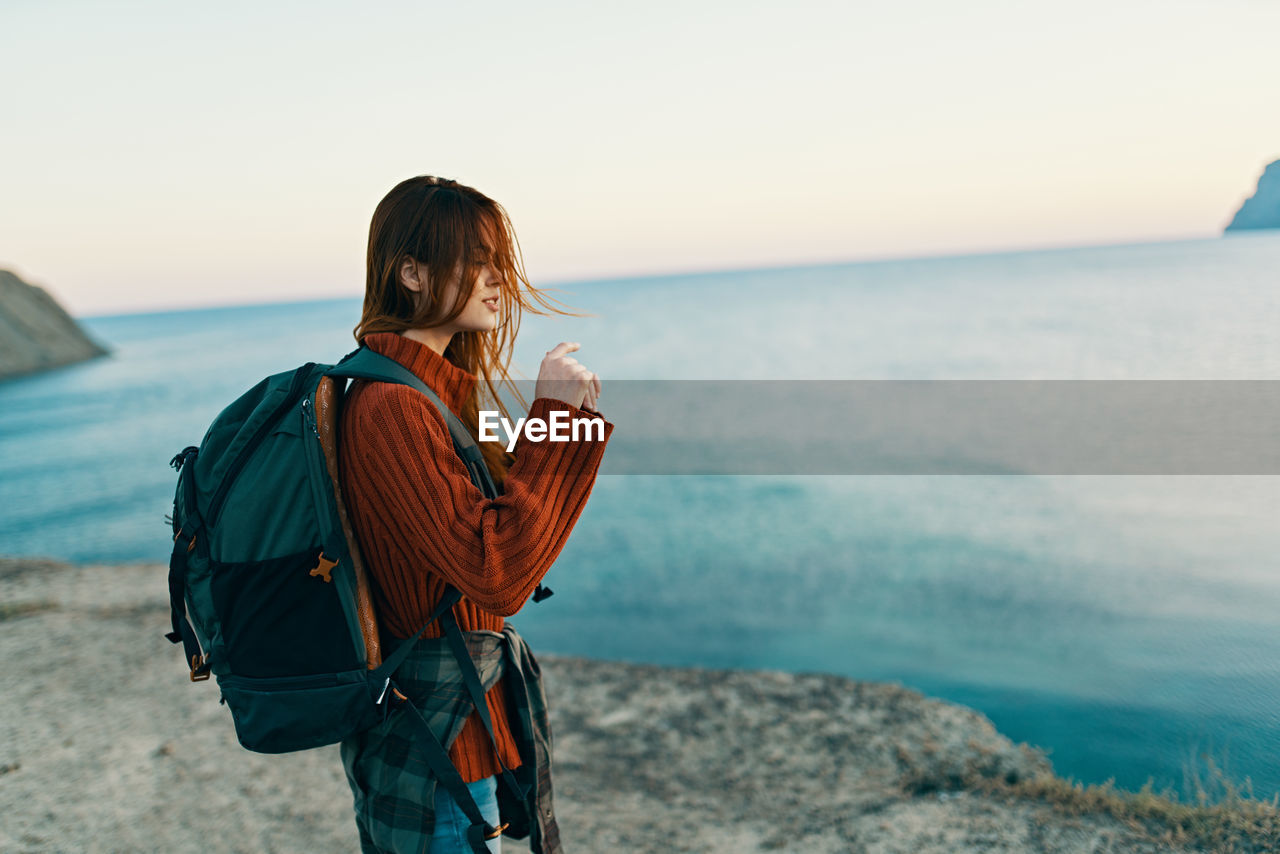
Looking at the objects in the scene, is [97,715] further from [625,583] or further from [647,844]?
[625,583]

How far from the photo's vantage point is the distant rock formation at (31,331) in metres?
44.2

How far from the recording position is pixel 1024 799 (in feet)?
13.8

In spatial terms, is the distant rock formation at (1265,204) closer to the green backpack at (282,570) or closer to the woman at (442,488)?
the woman at (442,488)

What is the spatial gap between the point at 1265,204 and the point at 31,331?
178772mm

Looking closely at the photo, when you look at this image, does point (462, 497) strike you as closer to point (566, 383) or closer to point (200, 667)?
point (566, 383)

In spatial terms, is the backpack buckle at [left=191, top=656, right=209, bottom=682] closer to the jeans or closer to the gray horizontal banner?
the jeans

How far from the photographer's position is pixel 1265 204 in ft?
455

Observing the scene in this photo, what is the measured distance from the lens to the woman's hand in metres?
1.53

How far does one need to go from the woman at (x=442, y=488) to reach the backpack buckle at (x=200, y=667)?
1.16ft

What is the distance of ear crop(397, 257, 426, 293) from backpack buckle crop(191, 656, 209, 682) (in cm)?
86

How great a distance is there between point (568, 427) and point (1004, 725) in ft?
20.8

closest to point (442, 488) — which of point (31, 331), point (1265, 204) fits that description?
point (31, 331)

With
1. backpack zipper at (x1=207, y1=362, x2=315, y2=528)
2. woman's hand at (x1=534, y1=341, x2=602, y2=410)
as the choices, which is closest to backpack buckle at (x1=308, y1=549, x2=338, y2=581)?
backpack zipper at (x1=207, y1=362, x2=315, y2=528)

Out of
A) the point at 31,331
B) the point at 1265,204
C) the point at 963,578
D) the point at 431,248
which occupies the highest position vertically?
the point at 1265,204
